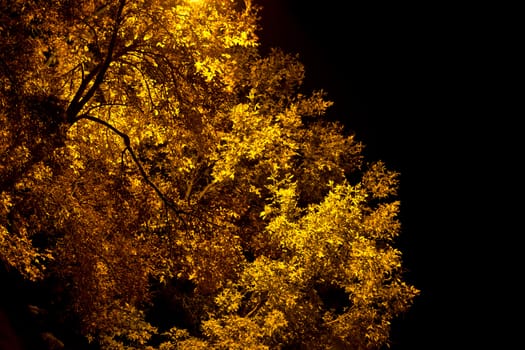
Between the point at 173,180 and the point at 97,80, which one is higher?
the point at 173,180

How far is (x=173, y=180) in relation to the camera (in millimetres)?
16406

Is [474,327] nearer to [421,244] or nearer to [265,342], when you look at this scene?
[421,244]

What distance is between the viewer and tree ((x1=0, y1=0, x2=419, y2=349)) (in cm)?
908

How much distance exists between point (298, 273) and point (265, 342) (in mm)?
1920

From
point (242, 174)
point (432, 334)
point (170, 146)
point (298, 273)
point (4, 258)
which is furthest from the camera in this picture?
point (432, 334)

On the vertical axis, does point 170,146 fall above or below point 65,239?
above

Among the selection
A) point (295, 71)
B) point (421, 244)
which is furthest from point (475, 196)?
point (295, 71)

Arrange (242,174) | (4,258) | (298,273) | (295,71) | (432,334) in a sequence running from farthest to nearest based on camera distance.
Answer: (432,334) → (295,71) → (242,174) → (298,273) → (4,258)

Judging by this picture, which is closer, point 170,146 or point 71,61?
point 71,61

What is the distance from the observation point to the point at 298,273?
14766mm

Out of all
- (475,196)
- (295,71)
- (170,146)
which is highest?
(475,196)

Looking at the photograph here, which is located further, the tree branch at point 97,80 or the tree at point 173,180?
the tree branch at point 97,80

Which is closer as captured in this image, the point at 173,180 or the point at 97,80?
the point at 97,80

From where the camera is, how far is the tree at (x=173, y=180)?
29.8 ft
